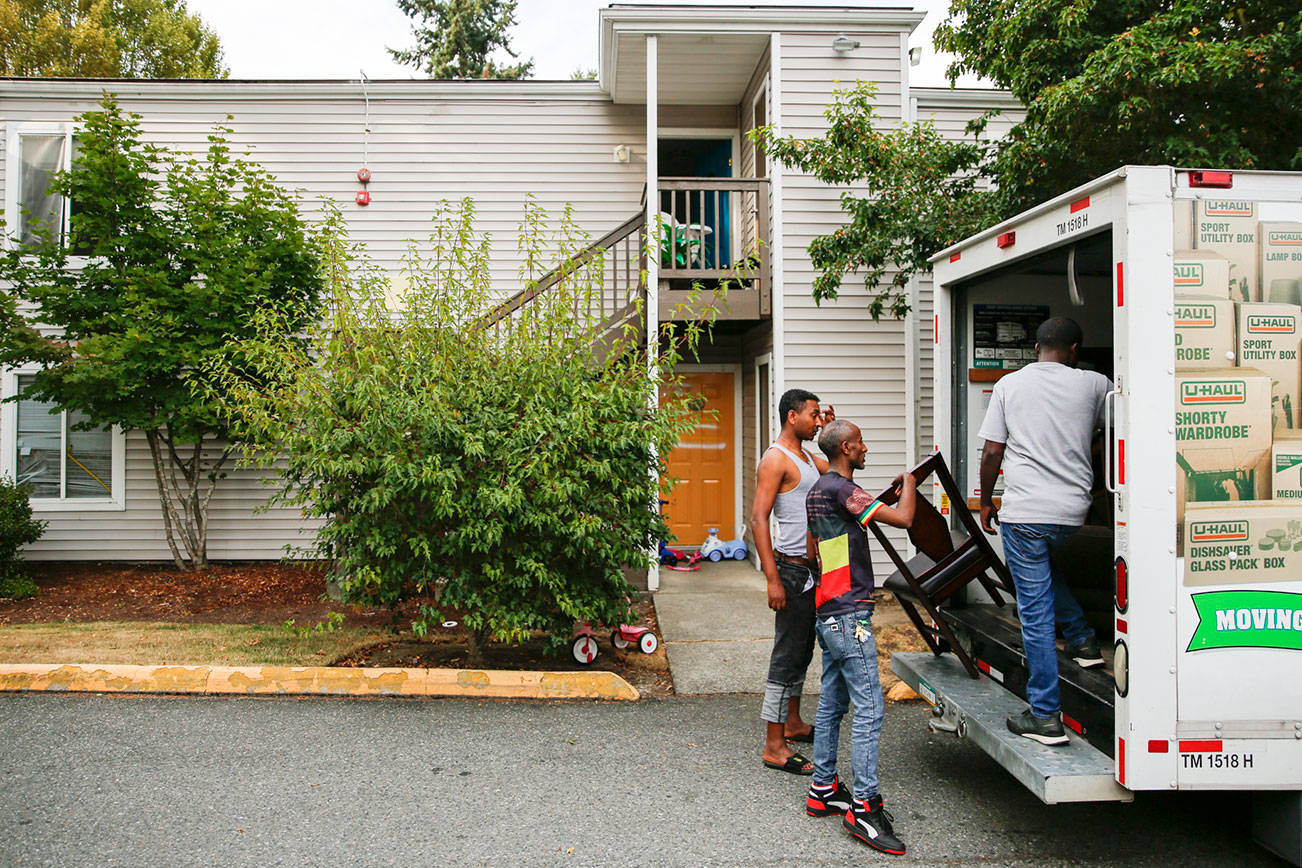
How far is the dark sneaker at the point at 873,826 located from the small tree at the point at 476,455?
2.45 m

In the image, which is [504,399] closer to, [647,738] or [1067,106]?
[647,738]

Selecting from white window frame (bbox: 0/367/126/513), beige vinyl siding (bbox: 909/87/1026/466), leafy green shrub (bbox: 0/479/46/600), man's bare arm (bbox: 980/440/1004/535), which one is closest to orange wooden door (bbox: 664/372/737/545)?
beige vinyl siding (bbox: 909/87/1026/466)

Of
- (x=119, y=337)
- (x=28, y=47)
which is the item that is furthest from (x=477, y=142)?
(x=28, y=47)

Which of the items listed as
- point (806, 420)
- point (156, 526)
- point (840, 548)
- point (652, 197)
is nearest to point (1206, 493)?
point (840, 548)

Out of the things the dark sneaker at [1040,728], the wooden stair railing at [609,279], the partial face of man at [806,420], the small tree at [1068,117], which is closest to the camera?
the dark sneaker at [1040,728]

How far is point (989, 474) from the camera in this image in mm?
4031

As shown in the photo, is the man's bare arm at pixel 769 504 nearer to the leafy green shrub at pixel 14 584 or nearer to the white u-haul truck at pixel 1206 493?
the white u-haul truck at pixel 1206 493

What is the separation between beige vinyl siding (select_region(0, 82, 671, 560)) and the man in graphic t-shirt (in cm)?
728

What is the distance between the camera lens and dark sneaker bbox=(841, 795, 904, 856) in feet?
11.3

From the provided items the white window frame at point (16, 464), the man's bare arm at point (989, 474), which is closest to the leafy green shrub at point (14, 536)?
the white window frame at point (16, 464)

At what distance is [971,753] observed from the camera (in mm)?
4629

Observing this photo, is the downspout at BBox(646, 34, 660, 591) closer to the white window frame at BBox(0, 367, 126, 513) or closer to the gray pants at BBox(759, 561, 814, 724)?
the gray pants at BBox(759, 561, 814, 724)

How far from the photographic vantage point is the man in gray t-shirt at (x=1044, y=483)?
3.52 m

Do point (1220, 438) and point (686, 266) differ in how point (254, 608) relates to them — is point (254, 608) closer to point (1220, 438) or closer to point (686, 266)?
point (686, 266)
